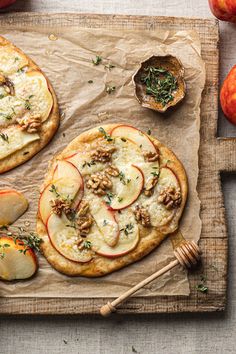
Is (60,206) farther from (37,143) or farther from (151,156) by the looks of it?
(151,156)

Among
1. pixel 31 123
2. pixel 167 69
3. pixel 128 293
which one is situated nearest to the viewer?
pixel 128 293

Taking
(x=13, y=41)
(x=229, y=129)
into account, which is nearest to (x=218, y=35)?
(x=229, y=129)

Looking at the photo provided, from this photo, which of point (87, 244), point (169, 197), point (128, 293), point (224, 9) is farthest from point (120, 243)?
point (224, 9)

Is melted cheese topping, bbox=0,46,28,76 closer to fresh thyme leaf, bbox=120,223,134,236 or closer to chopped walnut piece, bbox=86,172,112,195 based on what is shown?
chopped walnut piece, bbox=86,172,112,195

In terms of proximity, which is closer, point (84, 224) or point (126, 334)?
point (84, 224)

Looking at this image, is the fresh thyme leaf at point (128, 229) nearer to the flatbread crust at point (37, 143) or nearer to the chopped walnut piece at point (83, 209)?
the chopped walnut piece at point (83, 209)

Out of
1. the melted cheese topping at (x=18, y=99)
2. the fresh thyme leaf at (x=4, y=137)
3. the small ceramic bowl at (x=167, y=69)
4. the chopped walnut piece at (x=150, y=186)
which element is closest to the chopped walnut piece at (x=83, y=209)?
the chopped walnut piece at (x=150, y=186)

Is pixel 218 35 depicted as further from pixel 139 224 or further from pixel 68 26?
pixel 139 224
